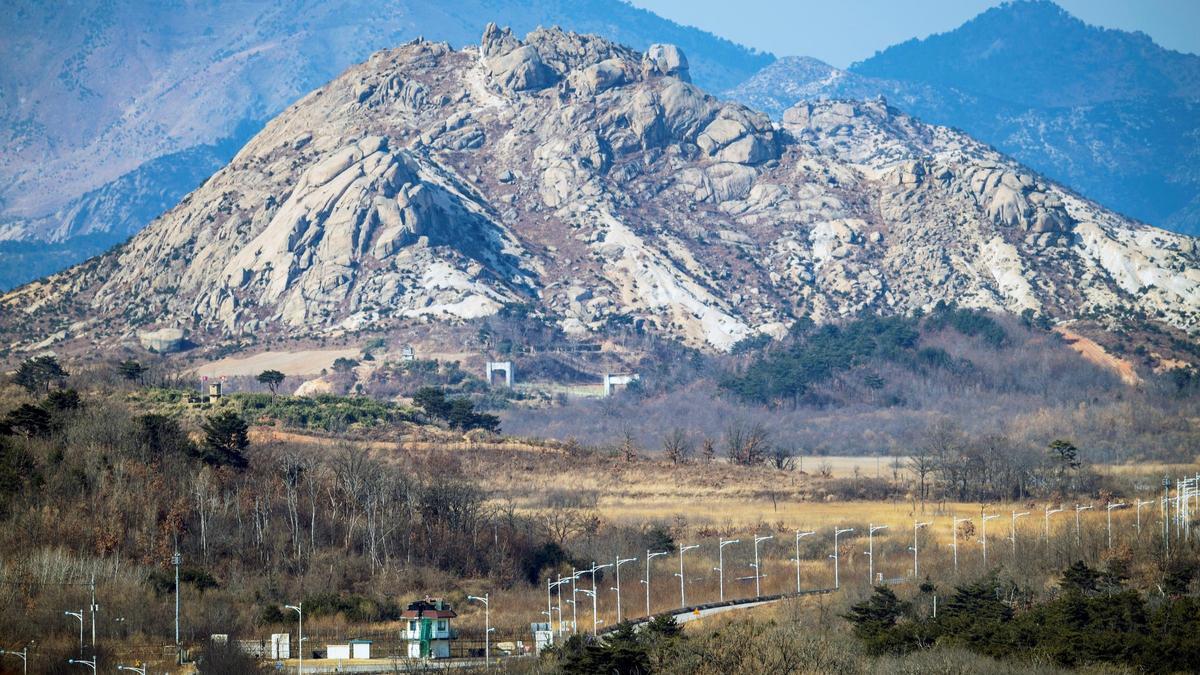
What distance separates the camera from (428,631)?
8675cm

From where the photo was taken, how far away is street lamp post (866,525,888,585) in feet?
366

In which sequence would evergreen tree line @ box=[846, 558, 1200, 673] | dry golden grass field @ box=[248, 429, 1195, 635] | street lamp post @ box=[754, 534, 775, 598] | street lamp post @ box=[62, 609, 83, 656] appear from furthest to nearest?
1. street lamp post @ box=[754, 534, 775, 598]
2. dry golden grass field @ box=[248, 429, 1195, 635]
3. evergreen tree line @ box=[846, 558, 1200, 673]
4. street lamp post @ box=[62, 609, 83, 656]

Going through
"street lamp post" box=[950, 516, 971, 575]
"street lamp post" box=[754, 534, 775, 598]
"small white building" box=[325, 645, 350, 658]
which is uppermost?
"street lamp post" box=[950, 516, 971, 575]

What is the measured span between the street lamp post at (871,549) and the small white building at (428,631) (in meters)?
29.4

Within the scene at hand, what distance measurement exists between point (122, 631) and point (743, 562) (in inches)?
1728

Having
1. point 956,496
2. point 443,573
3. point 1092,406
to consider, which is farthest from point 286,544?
point 1092,406

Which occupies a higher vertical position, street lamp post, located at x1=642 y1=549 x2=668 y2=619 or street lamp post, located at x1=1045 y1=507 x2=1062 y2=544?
street lamp post, located at x1=1045 y1=507 x2=1062 y2=544

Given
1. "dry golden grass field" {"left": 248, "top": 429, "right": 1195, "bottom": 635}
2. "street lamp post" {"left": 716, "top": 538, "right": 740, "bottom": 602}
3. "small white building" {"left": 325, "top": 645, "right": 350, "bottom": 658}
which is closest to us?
"small white building" {"left": 325, "top": 645, "right": 350, "bottom": 658}

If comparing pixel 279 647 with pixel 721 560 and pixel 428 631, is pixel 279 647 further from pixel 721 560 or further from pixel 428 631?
pixel 721 560

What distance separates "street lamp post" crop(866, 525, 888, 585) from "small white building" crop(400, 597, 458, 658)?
1156 inches

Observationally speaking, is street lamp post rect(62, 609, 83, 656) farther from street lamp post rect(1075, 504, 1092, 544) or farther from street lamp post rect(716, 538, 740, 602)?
street lamp post rect(1075, 504, 1092, 544)

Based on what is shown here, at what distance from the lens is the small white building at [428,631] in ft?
280

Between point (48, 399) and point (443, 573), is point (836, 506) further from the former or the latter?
point (48, 399)

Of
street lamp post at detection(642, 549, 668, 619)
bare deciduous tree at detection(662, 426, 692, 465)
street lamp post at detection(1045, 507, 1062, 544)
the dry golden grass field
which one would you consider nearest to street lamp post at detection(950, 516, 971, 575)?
the dry golden grass field
